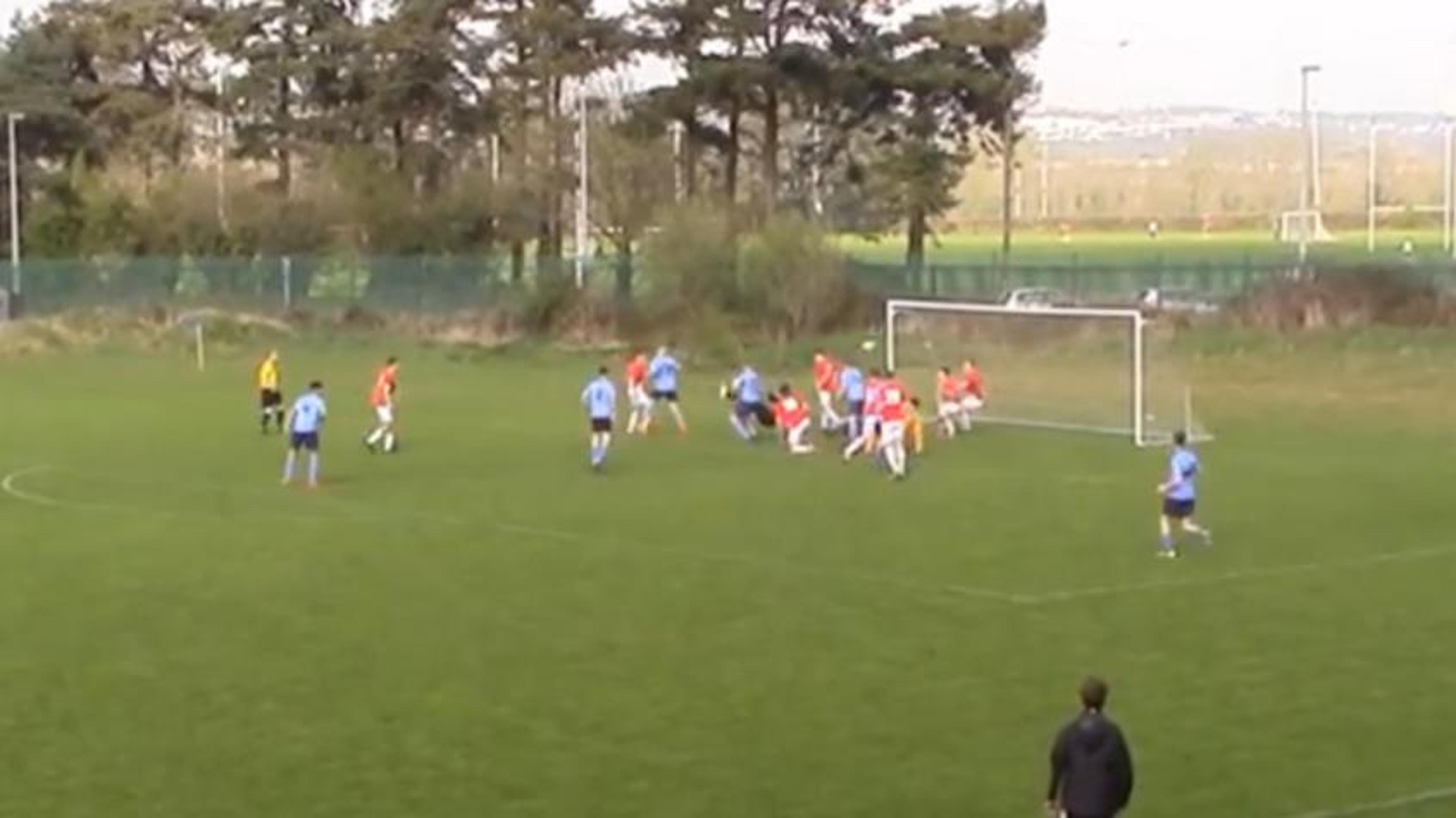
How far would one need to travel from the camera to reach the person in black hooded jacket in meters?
13.9

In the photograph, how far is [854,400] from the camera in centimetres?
4372

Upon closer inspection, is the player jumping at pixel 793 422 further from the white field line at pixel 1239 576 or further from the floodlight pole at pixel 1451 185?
the floodlight pole at pixel 1451 185

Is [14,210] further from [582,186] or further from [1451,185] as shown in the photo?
[1451,185]

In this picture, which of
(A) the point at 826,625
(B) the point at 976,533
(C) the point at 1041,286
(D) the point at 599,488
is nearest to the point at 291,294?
(C) the point at 1041,286

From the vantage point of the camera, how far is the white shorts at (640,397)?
4722cm

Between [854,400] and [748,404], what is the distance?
9.52 feet

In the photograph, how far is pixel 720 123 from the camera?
313ft

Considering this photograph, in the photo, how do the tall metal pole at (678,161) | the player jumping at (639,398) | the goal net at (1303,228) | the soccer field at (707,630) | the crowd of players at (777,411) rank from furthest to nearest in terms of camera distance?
the goal net at (1303,228) → the tall metal pole at (678,161) → the player jumping at (639,398) → the crowd of players at (777,411) → the soccer field at (707,630)

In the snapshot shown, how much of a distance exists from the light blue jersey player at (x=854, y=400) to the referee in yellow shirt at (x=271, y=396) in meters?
10.2

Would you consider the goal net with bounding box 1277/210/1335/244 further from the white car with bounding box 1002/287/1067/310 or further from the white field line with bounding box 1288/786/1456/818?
the white field line with bounding box 1288/786/1456/818

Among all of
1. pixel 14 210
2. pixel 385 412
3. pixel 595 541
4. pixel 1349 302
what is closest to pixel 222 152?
pixel 14 210

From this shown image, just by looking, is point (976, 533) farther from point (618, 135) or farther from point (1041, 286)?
point (618, 135)

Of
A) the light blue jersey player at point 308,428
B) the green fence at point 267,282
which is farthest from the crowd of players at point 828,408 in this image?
the green fence at point 267,282

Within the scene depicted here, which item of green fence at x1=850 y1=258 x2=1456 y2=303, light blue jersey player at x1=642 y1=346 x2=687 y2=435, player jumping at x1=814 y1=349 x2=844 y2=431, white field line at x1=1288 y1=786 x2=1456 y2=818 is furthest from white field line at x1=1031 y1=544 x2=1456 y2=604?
green fence at x1=850 y1=258 x2=1456 y2=303
